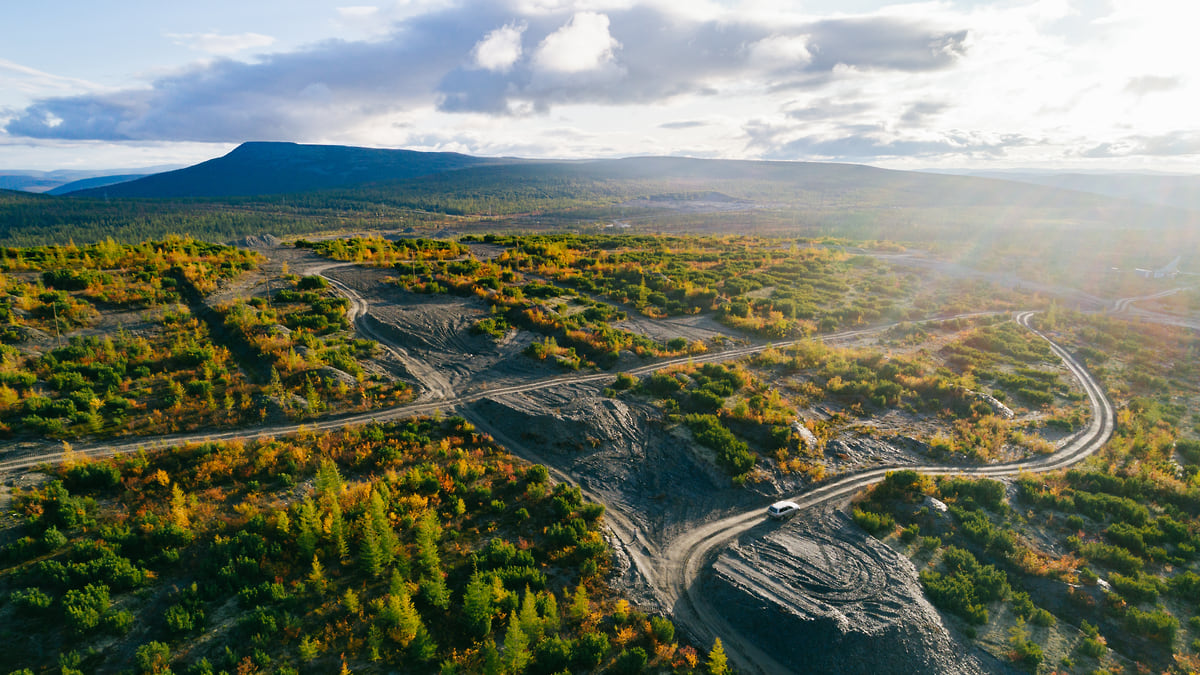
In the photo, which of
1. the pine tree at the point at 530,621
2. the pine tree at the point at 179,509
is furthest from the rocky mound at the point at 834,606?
the pine tree at the point at 179,509

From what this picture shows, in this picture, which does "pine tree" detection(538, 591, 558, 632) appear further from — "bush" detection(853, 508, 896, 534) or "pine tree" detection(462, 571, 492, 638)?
"bush" detection(853, 508, 896, 534)

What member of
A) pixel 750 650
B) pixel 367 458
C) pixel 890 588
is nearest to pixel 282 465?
pixel 367 458

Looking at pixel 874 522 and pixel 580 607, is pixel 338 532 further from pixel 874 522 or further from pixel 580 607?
pixel 874 522

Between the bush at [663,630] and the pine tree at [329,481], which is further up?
the pine tree at [329,481]

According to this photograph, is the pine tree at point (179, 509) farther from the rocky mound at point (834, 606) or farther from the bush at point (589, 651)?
the rocky mound at point (834, 606)

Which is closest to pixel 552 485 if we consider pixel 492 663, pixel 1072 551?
pixel 492 663

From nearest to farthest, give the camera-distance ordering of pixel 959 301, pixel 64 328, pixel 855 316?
pixel 64 328, pixel 855 316, pixel 959 301

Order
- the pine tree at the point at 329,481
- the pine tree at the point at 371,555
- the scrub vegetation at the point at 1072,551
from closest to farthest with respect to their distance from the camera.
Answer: the pine tree at the point at 371,555 → the scrub vegetation at the point at 1072,551 → the pine tree at the point at 329,481

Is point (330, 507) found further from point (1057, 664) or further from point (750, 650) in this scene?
point (1057, 664)
